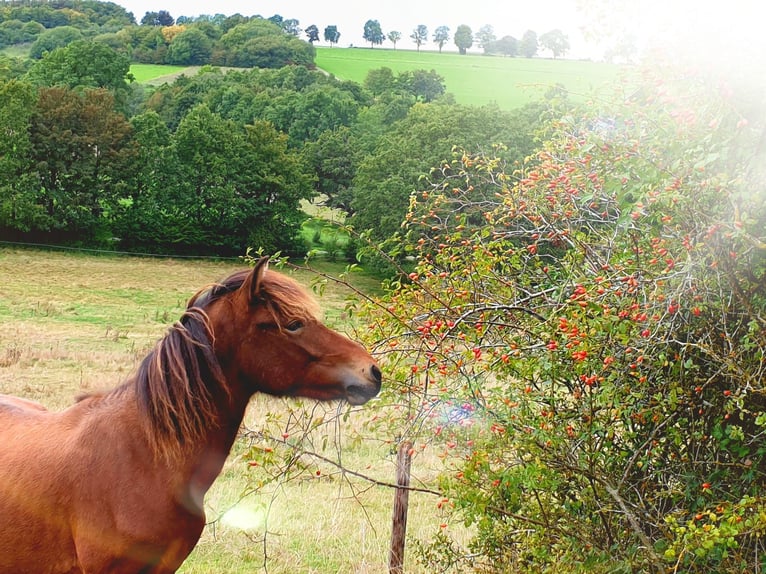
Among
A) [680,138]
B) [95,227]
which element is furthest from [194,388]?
[95,227]

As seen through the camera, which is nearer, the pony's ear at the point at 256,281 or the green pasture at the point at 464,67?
the pony's ear at the point at 256,281

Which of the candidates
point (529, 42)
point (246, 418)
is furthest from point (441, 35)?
point (246, 418)

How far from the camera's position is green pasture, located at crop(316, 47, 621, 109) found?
223 feet

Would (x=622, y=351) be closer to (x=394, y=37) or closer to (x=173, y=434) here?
(x=173, y=434)

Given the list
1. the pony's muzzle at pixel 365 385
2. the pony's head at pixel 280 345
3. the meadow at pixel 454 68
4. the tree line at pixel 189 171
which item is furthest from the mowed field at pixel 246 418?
the meadow at pixel 454 68

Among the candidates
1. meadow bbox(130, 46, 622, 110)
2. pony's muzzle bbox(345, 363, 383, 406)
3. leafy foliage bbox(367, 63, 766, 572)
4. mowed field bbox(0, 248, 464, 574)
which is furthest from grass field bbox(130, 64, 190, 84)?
pony's muzzle bbox(345, 363, 383, 406)

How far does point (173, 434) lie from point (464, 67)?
300 feet

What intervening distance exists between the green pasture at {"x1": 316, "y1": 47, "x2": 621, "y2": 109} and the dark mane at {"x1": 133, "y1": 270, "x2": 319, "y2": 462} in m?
54.8

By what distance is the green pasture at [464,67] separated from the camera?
6782 centimetres

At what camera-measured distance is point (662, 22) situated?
3.41 metres

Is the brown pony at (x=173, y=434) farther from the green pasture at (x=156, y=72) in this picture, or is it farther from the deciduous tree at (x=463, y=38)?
the deciduous tree at (x=463, y=38)

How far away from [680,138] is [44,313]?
86.1 feet

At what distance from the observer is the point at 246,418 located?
11258 millimetres

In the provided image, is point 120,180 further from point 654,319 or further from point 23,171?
point 654,319
